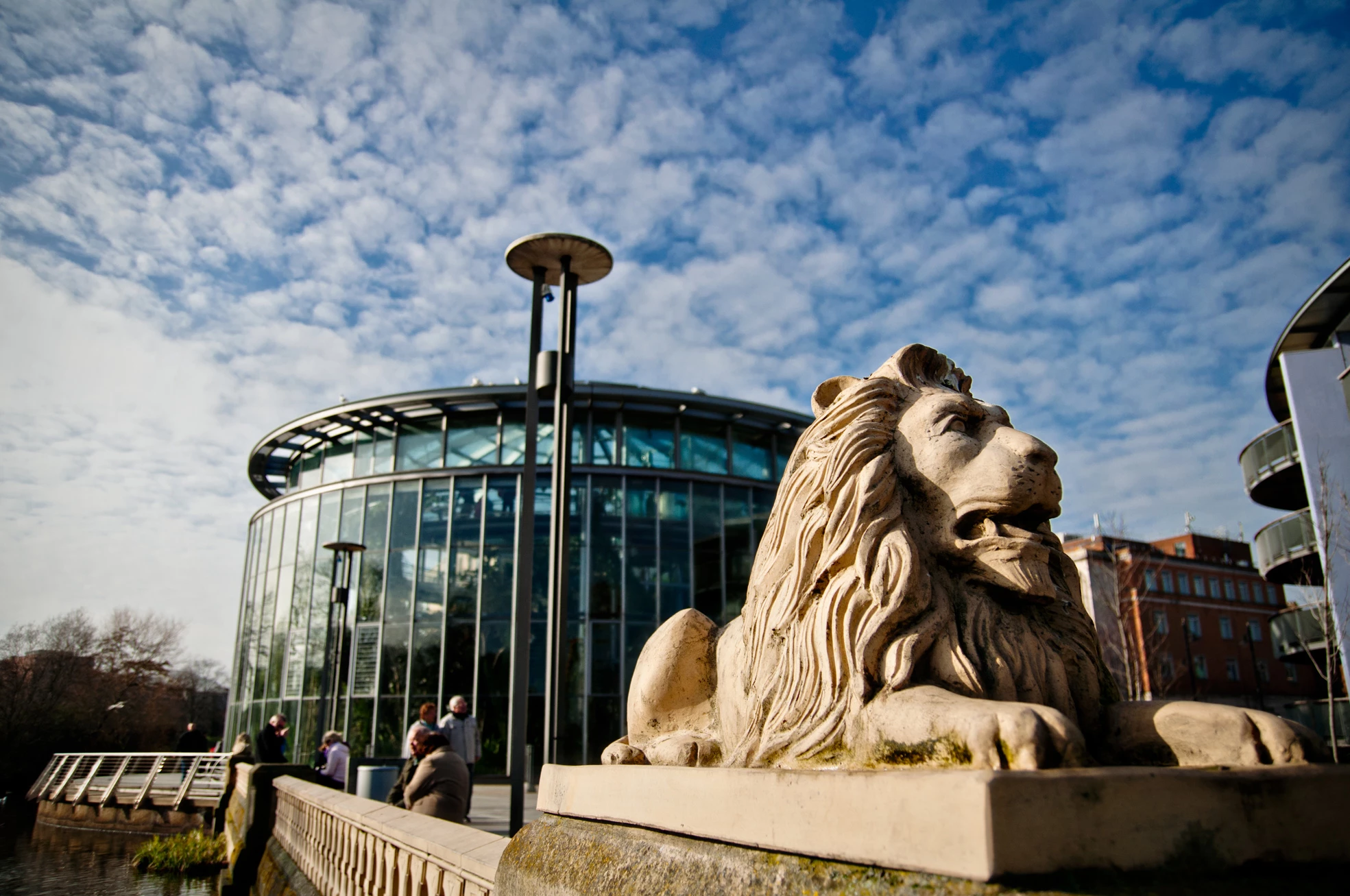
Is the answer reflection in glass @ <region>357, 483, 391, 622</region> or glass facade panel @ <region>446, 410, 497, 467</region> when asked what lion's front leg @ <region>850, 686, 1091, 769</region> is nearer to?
glass facade panel @ <region>446, 410, 497, 467</region>

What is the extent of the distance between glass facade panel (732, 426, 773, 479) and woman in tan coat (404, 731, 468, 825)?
48.0 feet

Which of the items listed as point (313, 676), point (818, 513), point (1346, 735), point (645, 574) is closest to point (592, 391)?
point (645, 574)

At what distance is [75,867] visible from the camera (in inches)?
→ 499

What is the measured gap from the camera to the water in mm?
10305

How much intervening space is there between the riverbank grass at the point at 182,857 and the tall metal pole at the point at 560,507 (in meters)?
5.68

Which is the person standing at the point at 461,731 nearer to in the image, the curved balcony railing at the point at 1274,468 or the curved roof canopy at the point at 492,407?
the curved roof canopy at the point at 492,407

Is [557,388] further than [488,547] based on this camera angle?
No

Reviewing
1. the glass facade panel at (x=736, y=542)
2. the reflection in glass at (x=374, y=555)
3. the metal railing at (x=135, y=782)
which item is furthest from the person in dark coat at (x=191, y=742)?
the glass facade panel at (x=736, y=542)

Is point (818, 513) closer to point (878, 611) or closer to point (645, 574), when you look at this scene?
point (878, 611)

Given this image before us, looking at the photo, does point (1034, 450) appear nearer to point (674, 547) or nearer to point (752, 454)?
→ point (674, 547)

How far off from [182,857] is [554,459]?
757 cm

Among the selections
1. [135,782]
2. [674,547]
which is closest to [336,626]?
[135,782]

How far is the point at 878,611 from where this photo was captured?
1988mm

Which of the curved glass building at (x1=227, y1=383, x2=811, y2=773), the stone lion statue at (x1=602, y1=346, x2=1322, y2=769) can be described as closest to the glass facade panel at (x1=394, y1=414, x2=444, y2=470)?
the curved glass building at (x1=227, y1=383, x2=811, y2=773)
